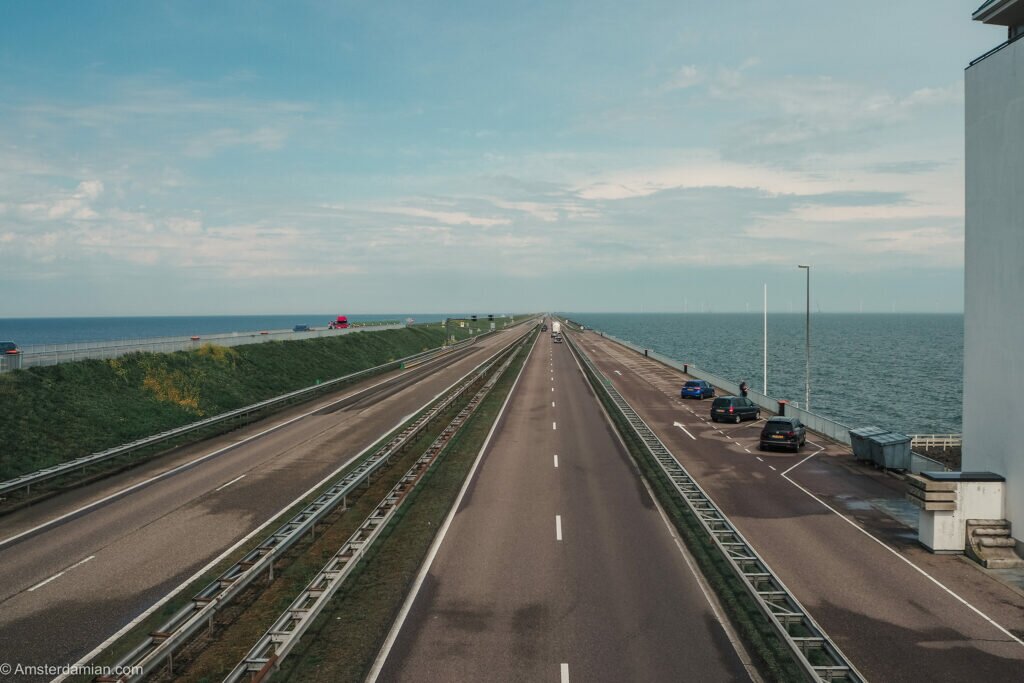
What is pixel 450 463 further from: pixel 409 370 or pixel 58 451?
pixel 409 370

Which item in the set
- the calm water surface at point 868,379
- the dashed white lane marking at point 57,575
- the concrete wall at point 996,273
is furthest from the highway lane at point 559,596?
the calm water surface at point 868,379

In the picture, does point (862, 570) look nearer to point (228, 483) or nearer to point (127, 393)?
point (228, 483)

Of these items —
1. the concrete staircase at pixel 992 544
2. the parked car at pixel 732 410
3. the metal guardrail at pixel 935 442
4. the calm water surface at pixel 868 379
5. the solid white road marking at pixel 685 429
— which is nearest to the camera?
the concrete staircase at pixel 992 544

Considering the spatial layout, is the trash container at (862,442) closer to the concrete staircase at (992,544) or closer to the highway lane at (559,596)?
the concrete staircase at (992,544)

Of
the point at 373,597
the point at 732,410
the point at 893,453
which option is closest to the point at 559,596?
the point at 373,597

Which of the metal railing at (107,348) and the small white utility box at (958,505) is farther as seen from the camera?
the metal railing at (107,348)

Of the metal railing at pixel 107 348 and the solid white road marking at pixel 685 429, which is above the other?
the metal railing at pixel 107 348
